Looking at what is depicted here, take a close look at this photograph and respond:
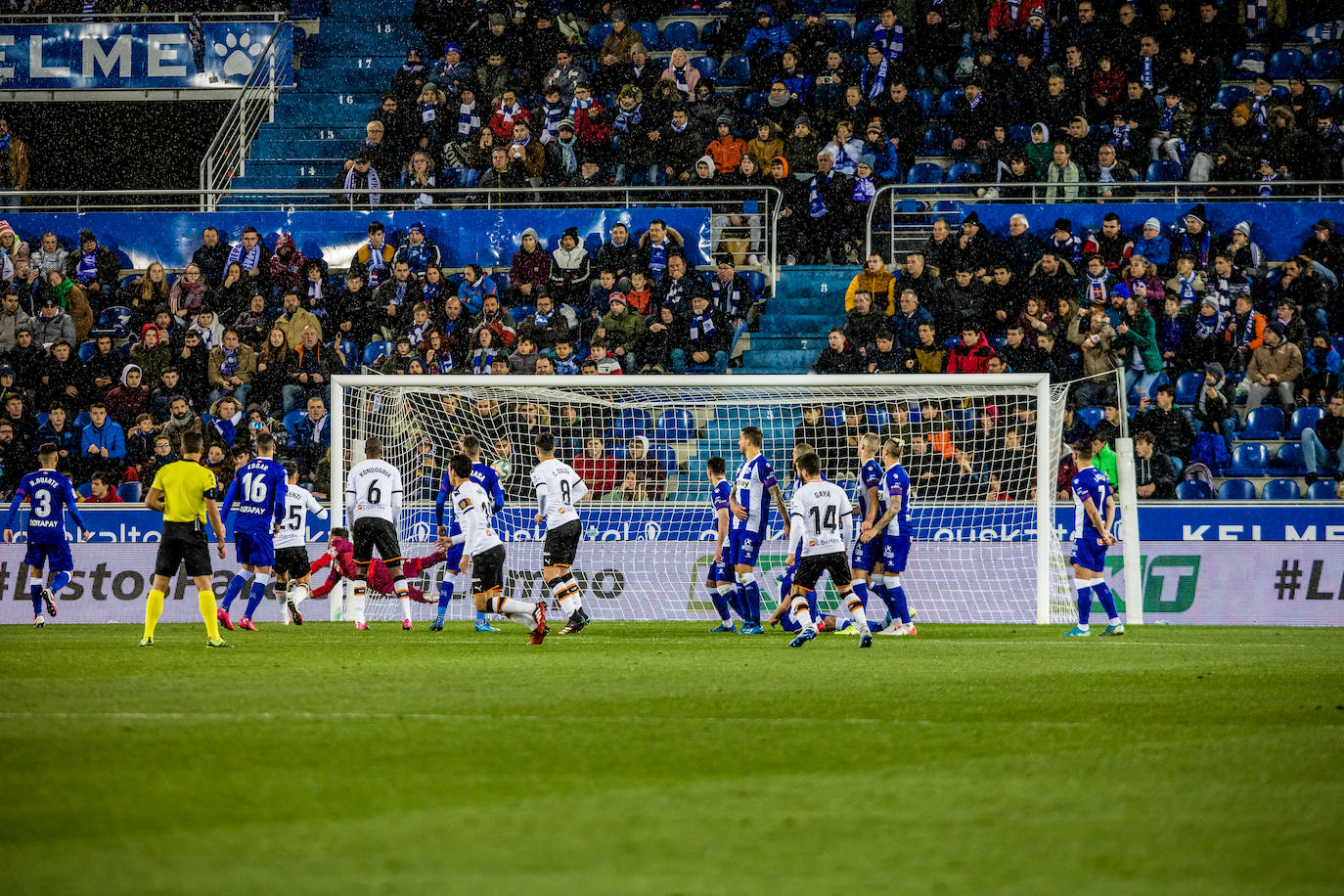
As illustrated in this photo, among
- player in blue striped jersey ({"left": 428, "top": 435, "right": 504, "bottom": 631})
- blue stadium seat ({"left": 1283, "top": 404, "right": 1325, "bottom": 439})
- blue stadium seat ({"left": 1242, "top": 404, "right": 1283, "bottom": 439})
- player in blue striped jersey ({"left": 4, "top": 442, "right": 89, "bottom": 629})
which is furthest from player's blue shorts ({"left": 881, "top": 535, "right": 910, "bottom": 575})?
player in blue striped jersey ({"left": 4, "top": 442, "right": 89, "bottom": 629})

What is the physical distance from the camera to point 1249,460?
18.2 m

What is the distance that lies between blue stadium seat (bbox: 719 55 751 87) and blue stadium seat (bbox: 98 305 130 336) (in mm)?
9655

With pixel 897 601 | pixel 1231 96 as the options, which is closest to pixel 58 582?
pixel 897 601

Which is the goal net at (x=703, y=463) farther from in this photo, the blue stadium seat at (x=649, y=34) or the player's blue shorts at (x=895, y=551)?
the blue stadium seat at (x=649, y=34)

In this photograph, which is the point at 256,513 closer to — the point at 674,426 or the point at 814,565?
the point at 674,426

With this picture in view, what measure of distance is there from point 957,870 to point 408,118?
65.6 ft

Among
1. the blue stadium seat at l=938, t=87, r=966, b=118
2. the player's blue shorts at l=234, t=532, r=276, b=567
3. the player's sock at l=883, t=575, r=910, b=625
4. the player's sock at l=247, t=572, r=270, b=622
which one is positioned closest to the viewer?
the player's sock at l=883, t=575, r=910, b=625

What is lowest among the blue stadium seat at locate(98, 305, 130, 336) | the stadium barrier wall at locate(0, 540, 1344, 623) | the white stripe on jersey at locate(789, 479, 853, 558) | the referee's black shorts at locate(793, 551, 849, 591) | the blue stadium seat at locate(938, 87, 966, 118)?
the stadium barrier wall at locate(0, 540, 1344, 623)

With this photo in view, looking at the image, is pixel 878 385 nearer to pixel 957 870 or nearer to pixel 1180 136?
pixel 1180 136

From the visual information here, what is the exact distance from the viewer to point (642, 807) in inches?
199

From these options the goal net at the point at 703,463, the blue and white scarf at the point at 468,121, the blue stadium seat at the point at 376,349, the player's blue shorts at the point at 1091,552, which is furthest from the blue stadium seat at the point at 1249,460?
the blue and white scarf at the point at 468,121

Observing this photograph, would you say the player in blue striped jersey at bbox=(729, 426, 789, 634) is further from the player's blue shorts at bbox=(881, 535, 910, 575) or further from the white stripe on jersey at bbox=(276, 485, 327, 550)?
the white stripe on jersey at bbox=(276, 485, 327, 550)

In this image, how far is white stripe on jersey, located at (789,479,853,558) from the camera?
40.8 feet

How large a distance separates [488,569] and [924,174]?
438 inches
